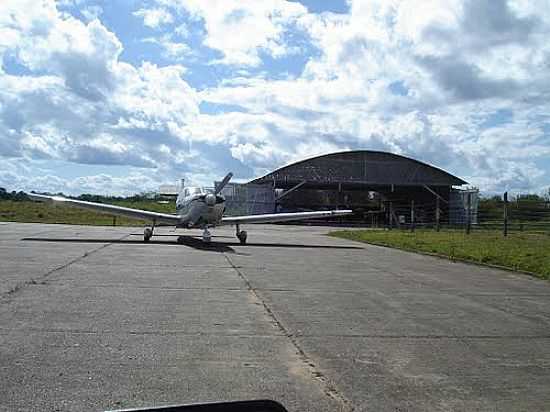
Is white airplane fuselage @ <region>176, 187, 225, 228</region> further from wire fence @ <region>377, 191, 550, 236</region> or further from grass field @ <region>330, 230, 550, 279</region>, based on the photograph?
wire fence @ <region>377, 191, 550, 236</region>

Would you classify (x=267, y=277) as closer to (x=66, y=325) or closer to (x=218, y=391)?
(x=66, y=325)

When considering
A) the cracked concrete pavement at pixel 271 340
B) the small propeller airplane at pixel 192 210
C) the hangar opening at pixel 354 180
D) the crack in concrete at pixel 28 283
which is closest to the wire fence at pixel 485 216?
the hangar opening at pixel 354 180

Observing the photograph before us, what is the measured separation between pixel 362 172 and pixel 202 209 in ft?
135

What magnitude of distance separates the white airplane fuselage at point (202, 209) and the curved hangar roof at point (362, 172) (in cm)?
3779

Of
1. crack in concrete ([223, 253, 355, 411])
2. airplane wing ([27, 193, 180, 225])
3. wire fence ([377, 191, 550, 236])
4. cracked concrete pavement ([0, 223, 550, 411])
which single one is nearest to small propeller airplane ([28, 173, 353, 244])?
airplane wing ([27, 193, 180, 225])

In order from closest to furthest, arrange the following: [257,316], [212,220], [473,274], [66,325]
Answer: [66,325] < [257,316] < [473,274] < [212,220]

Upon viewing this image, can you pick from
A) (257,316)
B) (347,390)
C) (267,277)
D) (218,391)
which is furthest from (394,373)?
(267,277)

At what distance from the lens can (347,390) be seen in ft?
18.2

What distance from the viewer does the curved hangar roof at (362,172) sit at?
220 ft

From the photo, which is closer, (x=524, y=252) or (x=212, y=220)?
(x=524, y=252)

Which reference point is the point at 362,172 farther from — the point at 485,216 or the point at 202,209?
the point at 202,209

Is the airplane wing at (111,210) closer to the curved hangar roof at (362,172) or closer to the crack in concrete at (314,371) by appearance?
the crack in concrete at (314,371)

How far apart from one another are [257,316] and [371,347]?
234 centimetres

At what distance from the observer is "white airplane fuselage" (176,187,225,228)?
28.5 meters
